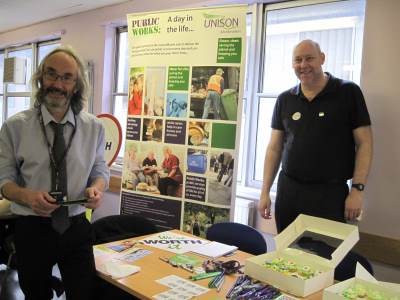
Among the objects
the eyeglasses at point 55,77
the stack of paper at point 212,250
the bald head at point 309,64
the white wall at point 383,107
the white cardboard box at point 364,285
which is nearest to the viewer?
the white cardboard box at point 364,285

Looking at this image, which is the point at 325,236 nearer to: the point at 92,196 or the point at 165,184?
the point at 92,196

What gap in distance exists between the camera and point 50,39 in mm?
5867

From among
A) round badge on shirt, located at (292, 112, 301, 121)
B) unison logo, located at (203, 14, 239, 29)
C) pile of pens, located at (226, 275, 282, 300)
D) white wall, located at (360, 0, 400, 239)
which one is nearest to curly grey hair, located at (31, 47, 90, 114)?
pile of pens, located at (226, 275, 282, 300)

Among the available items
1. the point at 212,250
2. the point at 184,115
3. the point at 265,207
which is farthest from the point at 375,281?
the point at 184,115

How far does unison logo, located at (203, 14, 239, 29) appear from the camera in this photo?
117 inches

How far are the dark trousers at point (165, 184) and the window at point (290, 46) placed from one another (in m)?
0.77

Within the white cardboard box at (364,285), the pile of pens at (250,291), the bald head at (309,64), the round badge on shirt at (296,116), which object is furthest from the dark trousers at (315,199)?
the pile of pens at (250,291)

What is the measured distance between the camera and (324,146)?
2.30m

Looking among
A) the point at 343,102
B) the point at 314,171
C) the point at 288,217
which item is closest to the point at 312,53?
the point at 343,102

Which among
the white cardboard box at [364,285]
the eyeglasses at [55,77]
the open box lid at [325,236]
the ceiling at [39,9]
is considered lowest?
the white cardboard box at [364,285]

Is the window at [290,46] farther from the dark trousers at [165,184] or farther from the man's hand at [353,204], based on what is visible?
the man's hand at [353,204]

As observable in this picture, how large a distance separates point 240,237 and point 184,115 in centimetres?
127

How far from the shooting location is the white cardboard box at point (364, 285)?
1354 millimetres

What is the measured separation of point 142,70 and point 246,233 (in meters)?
1.84
